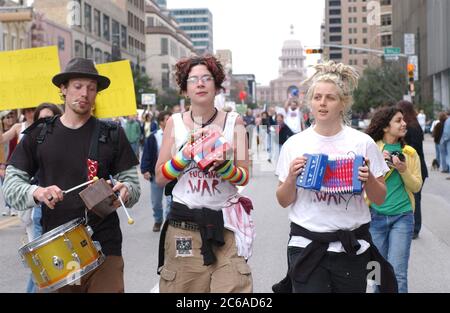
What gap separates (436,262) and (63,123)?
5807 mm

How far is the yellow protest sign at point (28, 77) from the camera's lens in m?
8.07

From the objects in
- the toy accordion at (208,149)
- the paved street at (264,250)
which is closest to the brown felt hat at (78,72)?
the toy accordion at (208,149)

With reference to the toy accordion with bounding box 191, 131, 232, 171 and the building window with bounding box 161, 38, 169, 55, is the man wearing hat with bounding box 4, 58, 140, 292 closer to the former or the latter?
the toy accordion with bounding box 191, 131, 232, 171

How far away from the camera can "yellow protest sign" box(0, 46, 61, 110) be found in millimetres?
8070

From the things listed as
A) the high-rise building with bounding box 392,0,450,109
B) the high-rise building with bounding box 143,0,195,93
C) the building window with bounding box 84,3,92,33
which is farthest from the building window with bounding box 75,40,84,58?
the high-rise building with bounding box 143,0,195,93

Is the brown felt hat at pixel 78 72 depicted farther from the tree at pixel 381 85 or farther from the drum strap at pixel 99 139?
the tree at pixel 381 85

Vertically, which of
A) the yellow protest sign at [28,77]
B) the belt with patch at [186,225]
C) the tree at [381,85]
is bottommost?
the belt with patch at [186,225]

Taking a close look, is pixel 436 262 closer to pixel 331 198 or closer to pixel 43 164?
pixel 331 198

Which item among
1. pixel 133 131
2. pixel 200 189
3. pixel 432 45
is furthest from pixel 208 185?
pixel 432 45

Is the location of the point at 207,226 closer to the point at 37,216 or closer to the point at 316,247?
the point at 316,247

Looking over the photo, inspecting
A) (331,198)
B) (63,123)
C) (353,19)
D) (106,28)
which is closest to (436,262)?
(331,198)

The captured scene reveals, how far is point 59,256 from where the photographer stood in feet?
13.9

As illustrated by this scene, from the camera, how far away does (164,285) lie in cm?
464
